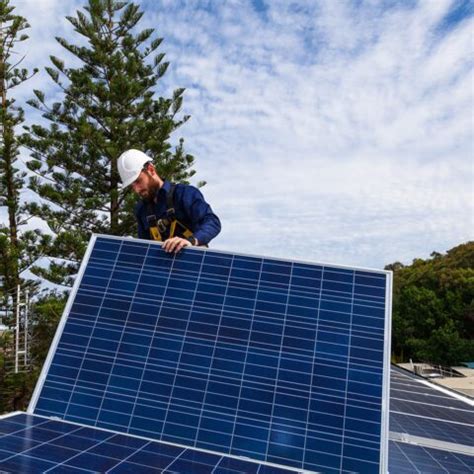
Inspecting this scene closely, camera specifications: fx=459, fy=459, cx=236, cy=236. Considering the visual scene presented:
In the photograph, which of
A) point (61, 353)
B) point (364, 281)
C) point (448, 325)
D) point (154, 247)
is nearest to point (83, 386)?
point (61, 353)

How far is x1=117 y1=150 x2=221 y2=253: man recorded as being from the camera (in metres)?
3.91

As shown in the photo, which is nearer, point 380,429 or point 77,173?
point 380,429

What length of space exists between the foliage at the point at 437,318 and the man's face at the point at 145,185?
126ft

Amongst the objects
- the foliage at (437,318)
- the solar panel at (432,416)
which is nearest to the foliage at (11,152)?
the solar panel at (432,416)

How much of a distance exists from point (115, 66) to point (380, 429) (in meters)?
16.7

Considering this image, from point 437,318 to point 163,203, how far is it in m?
40.7

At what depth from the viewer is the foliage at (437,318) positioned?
123ft

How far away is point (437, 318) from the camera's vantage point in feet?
131

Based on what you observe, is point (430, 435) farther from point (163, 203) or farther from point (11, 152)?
point (11, 152)

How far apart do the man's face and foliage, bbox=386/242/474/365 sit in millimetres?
38272

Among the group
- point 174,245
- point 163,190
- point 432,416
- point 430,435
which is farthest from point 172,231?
point 432,416

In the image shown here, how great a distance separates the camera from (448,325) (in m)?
38.2

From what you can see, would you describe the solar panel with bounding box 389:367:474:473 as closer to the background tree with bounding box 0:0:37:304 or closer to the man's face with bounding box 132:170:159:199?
the man's face with bounding box 132:170:159:199

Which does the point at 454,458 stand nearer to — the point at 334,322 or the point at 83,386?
the point at 334,322
